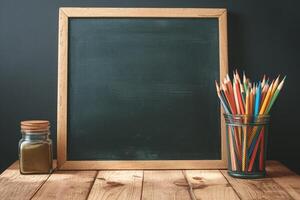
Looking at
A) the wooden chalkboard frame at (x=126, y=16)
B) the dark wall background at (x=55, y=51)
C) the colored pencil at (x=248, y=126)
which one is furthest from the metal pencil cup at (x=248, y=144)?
the dark wall background at (x=55, y=51)

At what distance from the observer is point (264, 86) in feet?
3.96

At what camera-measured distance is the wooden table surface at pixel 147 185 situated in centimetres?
102

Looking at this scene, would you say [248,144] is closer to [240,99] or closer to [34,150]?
[240,99]

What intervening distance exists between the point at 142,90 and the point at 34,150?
0.40 m

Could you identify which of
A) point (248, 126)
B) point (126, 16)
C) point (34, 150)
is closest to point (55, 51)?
point (126, 16)

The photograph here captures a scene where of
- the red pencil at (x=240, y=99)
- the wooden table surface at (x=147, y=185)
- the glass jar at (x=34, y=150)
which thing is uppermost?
the red pencil at (x=240, y=99)

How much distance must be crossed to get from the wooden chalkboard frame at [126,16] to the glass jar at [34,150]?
0.28ft

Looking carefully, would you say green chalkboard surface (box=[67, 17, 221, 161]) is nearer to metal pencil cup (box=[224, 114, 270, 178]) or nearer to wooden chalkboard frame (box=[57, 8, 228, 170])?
wooden chalkboard frame (box=[57, 8, 228, 170])

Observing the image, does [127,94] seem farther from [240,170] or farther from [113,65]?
[240,170]

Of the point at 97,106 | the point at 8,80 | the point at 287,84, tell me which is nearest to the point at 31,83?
the point at 8,80

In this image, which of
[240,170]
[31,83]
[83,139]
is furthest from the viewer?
[31,83]

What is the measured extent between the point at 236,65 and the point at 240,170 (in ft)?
1.40

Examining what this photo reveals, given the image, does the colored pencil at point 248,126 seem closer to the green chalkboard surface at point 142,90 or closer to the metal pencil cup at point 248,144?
the metal pencil cup at point 248,144

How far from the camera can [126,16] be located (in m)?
1.39
